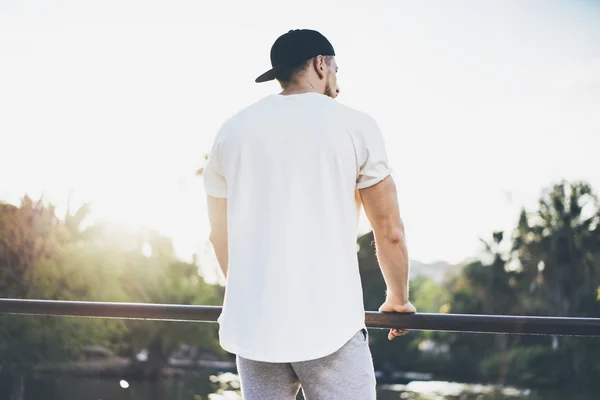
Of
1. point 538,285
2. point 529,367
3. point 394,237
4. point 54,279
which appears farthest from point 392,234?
point 529,367

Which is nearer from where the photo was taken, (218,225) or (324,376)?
(324,376)

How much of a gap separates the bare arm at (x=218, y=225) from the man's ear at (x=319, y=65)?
0.35m

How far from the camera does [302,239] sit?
134 cm

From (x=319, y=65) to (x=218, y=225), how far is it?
42cm

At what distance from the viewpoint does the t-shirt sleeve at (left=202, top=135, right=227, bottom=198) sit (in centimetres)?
152

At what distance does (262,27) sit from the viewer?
3306 centimetres

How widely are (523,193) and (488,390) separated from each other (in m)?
11.8

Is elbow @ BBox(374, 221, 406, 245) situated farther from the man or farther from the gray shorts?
the gray shorts

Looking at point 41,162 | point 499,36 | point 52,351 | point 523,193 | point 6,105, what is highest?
point 499,36

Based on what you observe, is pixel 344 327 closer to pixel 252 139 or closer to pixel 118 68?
pixel 252 139

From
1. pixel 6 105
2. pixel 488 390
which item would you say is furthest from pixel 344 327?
pixel 6 105

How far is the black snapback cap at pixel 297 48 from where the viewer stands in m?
1.51

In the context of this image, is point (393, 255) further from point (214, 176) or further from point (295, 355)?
point (214, 176)

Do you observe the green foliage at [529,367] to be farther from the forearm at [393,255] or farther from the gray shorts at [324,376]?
the gray shorts at [324,376]
